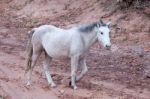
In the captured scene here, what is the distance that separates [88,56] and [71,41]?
11.6ft

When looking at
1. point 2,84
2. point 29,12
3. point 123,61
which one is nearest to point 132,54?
point 123,61

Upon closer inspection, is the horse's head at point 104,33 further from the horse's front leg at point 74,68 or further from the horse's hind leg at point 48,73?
the horse's hind leg at point 48,73

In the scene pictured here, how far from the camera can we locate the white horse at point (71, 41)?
9.37 meters

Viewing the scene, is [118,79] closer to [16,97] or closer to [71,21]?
[16,97]

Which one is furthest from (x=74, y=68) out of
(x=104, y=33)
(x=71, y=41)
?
(x=104, y=33)

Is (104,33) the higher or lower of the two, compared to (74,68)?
higher

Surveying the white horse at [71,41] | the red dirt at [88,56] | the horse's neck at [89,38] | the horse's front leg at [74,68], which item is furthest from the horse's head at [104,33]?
the red dirt at [88,56]

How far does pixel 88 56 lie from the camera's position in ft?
42.8

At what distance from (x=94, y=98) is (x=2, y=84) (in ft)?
8.30

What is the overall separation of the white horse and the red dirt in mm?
485

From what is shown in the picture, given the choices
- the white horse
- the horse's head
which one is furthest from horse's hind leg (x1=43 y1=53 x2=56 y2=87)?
the horse's head

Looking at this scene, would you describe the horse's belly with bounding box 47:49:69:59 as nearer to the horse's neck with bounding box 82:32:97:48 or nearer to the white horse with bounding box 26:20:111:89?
the white horse with bounding box 26:20:111:89

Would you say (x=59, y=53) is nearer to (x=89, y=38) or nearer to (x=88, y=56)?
(x=89, y=38)

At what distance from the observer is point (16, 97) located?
9.58m
